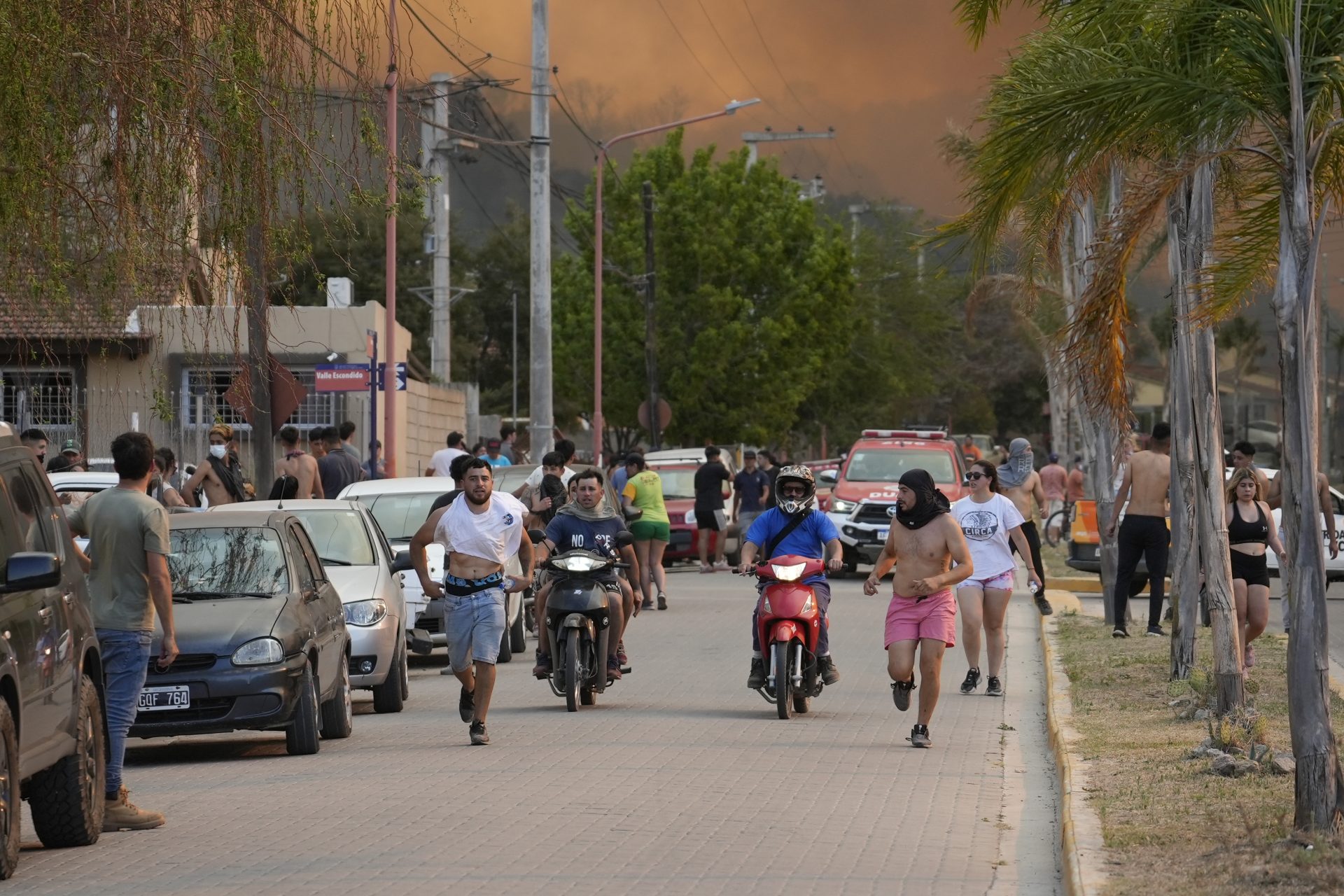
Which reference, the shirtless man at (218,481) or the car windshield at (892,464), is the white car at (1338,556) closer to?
the car windshield at (892,464)

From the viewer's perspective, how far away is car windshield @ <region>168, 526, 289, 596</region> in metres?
12.9

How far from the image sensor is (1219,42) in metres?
9.21

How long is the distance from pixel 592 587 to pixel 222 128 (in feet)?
16.8

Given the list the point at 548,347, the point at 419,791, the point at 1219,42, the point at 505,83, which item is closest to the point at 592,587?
the point at 419,791

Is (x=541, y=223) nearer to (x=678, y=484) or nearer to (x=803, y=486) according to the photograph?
(x=678, y=484)

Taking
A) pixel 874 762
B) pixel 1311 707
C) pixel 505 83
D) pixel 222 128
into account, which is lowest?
pixel 874 762

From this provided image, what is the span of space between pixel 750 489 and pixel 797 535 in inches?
703

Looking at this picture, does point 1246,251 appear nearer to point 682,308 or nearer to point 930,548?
point 930,548

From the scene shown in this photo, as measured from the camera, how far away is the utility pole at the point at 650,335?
47.1 m

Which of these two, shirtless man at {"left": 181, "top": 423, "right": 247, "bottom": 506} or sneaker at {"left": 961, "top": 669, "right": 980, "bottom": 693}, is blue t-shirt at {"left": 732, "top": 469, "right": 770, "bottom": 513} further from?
sneaker at {"left": 961, "top": 669, "right": 980, "bottom": 693}

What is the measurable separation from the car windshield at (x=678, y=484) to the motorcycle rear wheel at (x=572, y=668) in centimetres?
1862

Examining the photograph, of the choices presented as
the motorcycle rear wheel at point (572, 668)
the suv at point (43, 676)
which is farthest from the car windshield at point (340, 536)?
the suv at point (43, 676)

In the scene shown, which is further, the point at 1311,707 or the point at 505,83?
the point at 505,83

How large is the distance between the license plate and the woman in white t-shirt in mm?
6577
